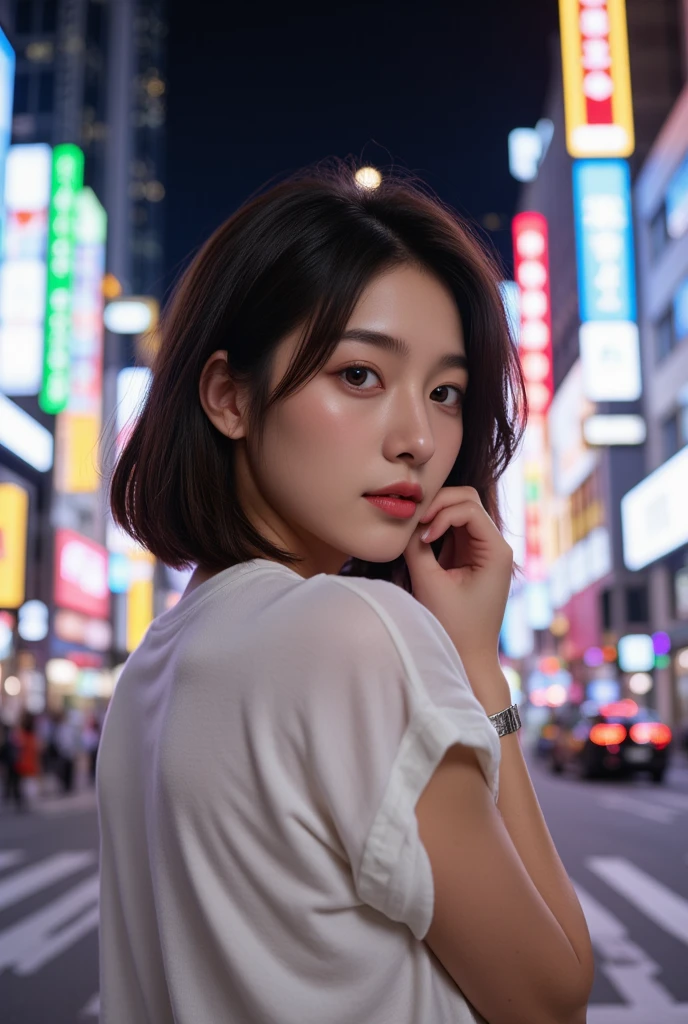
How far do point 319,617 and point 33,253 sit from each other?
2970 cm

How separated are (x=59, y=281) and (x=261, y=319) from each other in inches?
1122

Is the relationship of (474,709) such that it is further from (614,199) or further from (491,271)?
(614,199)

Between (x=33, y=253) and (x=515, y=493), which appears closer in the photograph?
(x=33, y=253)

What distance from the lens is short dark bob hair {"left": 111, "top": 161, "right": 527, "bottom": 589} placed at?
1298mm

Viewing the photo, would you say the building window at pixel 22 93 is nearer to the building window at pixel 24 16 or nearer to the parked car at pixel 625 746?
the building window at pixel 24 16

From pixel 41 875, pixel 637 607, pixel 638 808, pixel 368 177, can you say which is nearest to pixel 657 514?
pixel 637 607

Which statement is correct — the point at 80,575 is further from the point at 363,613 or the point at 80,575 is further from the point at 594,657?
the point at 363,613

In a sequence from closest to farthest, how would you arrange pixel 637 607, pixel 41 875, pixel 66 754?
pixel 41 875
pixel 66 754
pixel 637 607

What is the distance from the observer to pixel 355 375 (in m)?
1.29

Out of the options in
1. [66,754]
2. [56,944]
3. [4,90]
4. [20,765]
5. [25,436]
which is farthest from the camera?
[25,436]

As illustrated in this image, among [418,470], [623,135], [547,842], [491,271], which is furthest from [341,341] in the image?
[623,135]

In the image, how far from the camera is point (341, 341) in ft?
4.18

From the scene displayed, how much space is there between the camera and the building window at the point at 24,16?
52938mm

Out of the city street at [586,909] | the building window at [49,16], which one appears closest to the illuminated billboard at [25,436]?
the city street at [586,909]
